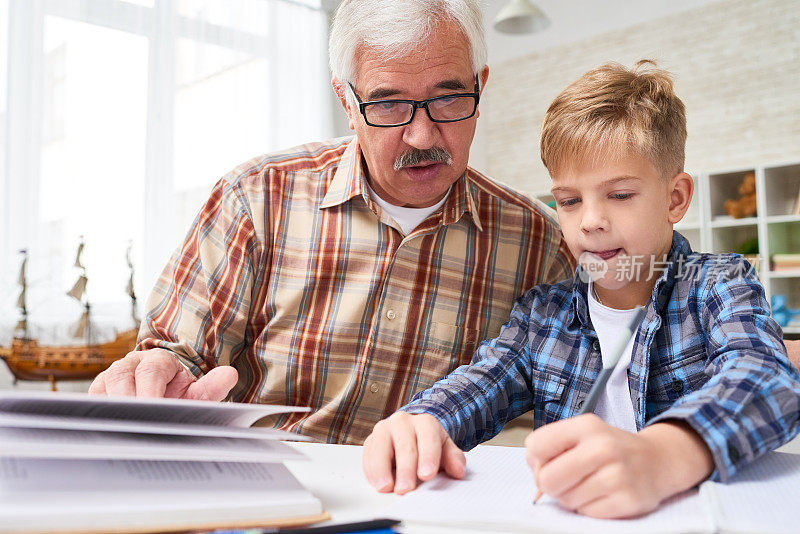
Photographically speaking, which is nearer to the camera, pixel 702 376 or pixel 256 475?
pixel 256 475

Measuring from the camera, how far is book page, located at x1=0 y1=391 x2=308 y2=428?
495mm

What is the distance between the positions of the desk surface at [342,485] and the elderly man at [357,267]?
0.48 m

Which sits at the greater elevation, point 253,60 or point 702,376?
point 253,60

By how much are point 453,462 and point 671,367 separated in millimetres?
435

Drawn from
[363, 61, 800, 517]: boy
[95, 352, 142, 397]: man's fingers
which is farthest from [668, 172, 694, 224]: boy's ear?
[95, 352, 142, 397]: man's fingers

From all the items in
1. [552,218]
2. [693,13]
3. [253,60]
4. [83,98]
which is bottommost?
[552,218]

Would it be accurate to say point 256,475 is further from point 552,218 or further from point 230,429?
point 552,218

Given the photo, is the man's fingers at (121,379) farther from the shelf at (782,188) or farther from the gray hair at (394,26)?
the shelf at (782,188)

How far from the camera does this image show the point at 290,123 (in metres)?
4.77

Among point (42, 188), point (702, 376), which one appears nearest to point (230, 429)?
point (702, 376)

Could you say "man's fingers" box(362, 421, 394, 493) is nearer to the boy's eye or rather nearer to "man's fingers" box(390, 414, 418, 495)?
"man's fingers" box(390, 414, 418, 495)

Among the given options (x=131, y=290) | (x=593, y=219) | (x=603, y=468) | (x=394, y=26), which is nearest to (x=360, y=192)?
(x=394, y=26)

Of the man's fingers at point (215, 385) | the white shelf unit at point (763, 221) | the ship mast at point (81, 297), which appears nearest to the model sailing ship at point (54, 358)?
the ship mast at point (81, 297)

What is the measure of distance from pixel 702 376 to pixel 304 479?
56 centimetres
